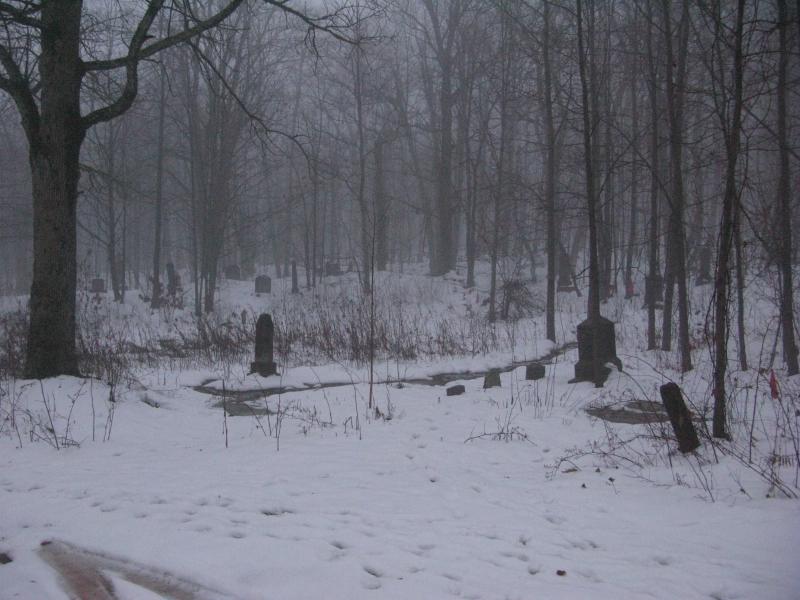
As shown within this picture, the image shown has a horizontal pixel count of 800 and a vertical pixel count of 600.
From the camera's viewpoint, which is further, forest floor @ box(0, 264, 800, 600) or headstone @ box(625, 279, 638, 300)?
headstone @ box(625, 279, 638, 300)

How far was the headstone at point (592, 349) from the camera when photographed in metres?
8.45

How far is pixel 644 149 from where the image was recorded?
18.6 meters

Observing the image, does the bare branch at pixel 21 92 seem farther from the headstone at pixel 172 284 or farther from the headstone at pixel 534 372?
the headstone at pixel 172 284

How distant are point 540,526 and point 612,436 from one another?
88.8 inches

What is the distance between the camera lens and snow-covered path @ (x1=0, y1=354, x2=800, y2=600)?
2.89m

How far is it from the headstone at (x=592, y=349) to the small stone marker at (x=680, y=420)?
3629mm

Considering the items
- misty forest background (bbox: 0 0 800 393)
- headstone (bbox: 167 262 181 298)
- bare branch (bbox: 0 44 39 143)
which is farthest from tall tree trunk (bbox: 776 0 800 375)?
headstone (bbox: 167 262 181 298)

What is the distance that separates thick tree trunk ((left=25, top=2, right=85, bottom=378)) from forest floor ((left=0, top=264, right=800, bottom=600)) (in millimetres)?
520

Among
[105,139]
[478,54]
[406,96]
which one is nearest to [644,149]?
[478,54]

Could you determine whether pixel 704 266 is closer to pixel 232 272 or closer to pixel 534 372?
pixel 534 372

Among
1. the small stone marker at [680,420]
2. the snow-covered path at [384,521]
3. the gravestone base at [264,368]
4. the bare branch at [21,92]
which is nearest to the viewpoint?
the snow-covered path at [384,521]

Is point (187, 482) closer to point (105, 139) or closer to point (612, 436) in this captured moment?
point (612, 436)

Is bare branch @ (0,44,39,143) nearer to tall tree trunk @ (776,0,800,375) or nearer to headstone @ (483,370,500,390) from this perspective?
headstone @ (483,370,500,390)

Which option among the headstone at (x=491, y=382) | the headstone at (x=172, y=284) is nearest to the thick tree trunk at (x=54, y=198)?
the headstone at (x=491, y=382)
